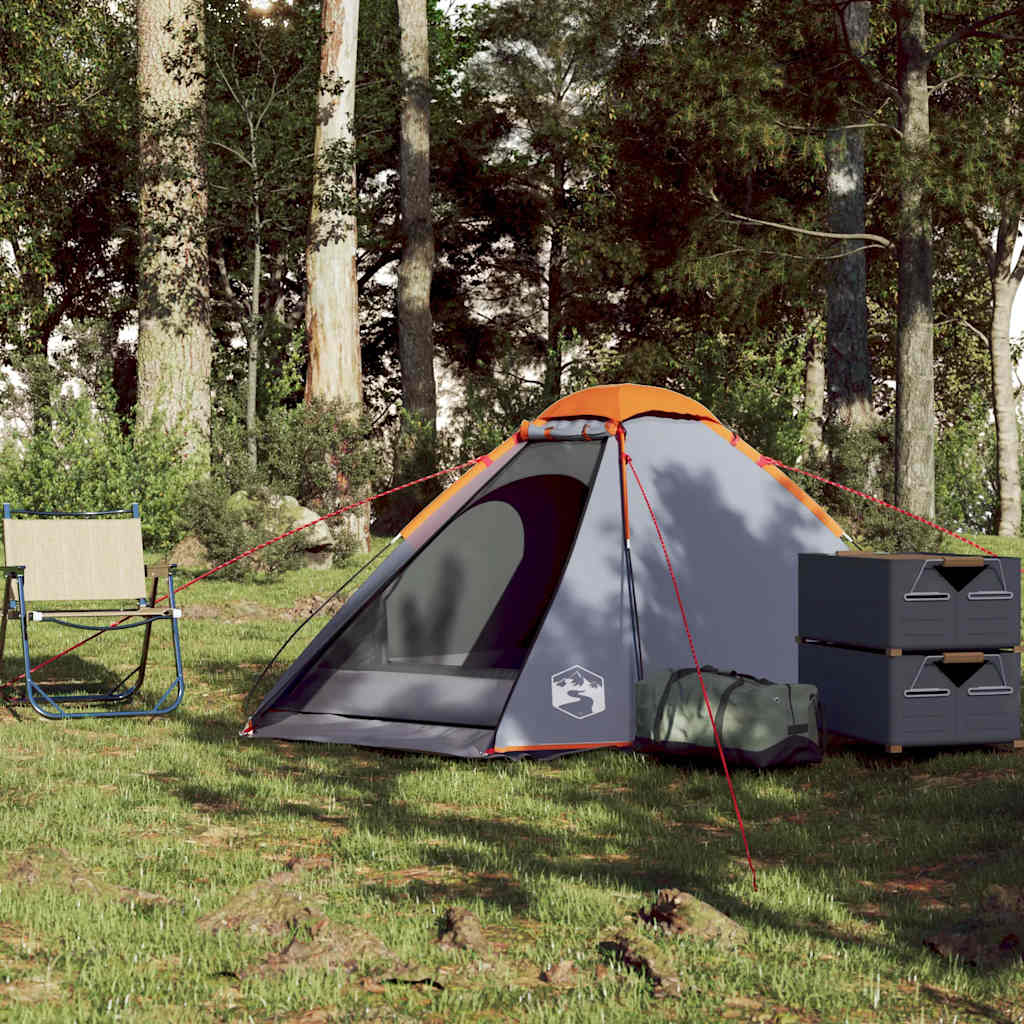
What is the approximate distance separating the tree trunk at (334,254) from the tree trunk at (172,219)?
4.93ft

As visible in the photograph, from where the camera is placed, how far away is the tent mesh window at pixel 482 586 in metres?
8.08

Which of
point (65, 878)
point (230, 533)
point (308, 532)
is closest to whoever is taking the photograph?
point (65, 878)

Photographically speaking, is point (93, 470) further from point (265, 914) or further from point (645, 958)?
point (645, 958)

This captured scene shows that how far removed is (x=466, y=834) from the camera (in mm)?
5242

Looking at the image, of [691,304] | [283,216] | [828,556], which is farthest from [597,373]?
[828,556]

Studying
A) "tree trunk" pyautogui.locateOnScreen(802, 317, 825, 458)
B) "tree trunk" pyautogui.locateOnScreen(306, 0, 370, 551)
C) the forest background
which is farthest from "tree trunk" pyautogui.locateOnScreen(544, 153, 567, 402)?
"tree trunk" pyautogui.locateOnScreen(306, 0, 370, 551)

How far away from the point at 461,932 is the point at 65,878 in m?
1.37

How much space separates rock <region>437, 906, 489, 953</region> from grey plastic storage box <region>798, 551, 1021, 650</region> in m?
2.89

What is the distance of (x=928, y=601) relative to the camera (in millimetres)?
6266

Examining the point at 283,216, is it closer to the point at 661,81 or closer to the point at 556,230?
the point at 661,81

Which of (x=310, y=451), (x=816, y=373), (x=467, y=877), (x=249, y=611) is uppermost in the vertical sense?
(x=816, y=373)

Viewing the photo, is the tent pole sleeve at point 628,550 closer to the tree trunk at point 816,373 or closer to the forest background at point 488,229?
the forest background at point 488,229

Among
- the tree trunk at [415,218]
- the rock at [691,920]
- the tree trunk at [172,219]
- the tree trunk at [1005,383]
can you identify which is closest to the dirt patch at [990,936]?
the rock at [691,920]

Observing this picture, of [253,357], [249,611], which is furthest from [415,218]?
[249,611]
